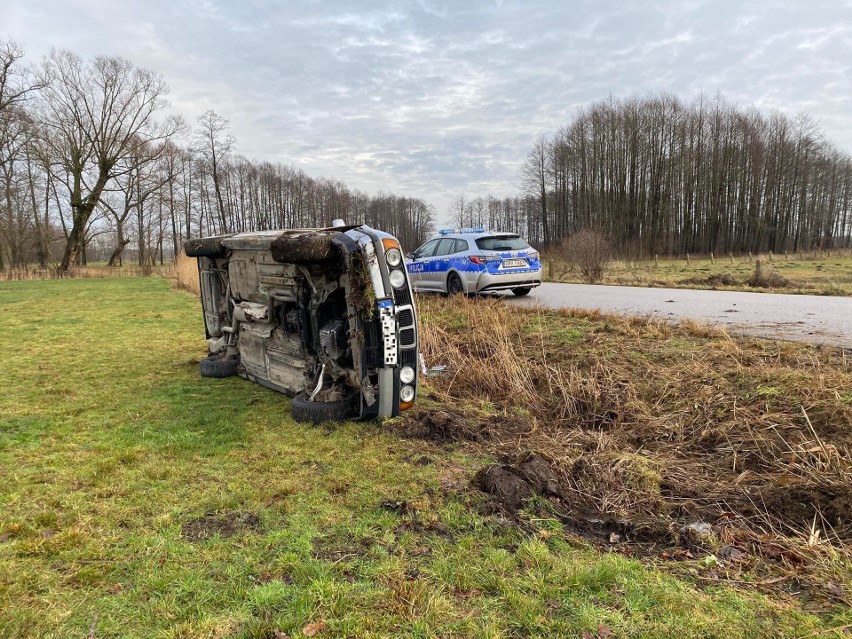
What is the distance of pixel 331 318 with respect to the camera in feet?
14.4

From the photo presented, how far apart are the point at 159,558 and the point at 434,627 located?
1372 mm

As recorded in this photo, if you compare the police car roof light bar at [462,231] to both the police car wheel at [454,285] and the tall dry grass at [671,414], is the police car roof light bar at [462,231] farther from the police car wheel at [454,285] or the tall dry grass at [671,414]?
the tall dry grass at [671,414]

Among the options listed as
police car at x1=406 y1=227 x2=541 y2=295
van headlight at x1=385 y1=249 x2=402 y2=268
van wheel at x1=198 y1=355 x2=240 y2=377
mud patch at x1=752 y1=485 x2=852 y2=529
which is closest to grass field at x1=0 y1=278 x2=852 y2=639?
mud patch at x1=752 y1=485 x2=852 y2=529

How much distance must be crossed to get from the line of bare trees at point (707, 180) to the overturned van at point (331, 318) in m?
51.4

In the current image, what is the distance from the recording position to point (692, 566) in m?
Result: 2.33

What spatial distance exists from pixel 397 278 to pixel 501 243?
811 cm

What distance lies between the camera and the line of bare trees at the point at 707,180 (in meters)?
52.2

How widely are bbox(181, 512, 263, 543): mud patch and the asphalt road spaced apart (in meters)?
6.16

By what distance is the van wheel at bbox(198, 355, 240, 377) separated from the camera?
19.7 feet

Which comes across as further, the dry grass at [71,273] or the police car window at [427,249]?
the dry grass at [71,273]

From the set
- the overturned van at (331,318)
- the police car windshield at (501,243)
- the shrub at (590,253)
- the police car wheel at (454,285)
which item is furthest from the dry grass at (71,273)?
the overturned van at (331,318)

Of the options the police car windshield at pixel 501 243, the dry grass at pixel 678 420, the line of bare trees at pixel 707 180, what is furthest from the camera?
the line of bare trees at pixel 707 180

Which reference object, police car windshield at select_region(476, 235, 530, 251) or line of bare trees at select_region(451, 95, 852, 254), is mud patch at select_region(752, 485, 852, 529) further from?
line of bare trees at select_region(451, 95, 852, 254)

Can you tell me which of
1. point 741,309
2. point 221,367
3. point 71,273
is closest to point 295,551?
point 221,367
